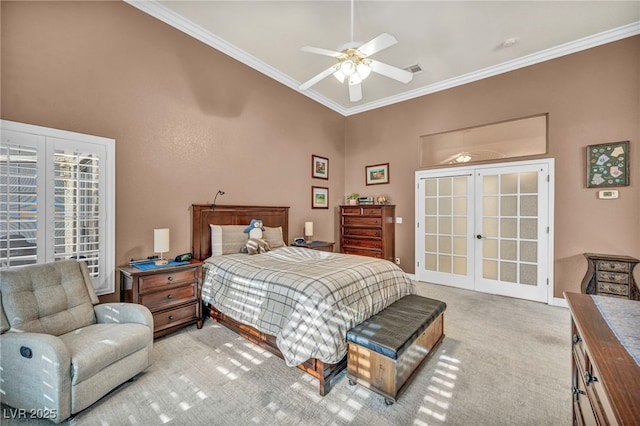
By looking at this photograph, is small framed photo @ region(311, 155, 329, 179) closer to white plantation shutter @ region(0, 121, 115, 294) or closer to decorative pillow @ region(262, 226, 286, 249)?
decorative pillow @ region(262, 226, 286, 249)

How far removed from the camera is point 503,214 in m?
4.22

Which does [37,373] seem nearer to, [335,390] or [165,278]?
[165,278]

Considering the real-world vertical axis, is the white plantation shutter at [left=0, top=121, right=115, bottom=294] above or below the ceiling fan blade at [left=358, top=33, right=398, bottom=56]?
below

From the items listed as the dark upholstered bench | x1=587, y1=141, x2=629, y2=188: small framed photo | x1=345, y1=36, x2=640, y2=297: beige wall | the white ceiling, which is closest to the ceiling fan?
the white ceiling

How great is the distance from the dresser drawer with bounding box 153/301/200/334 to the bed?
186mm

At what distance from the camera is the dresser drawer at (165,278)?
2.58 meters

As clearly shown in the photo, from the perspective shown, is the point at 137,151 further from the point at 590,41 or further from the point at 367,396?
the point at 590,41

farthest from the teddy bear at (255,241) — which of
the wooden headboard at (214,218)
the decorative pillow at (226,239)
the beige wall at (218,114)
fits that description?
the beige wall at (218,114)

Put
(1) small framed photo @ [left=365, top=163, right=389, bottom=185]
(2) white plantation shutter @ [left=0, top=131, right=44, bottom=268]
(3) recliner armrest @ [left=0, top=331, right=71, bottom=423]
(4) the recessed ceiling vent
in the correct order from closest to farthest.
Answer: (3) recliner armrest @ [left=0, top=331, right=71, bottom=423] → (2) white plantation shutter @ [left=0, top=131, right=44, bottom=268] → (4) the recessed ceiling vent → (1) small framed photo @ [left=365, top=163, right=389, bottom=185]

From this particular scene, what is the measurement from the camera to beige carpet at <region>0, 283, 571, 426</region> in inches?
68.7

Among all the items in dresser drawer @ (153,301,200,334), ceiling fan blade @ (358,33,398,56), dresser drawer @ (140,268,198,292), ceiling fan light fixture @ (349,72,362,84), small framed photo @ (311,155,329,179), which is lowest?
dresser drawer @ (153,301,200,334)

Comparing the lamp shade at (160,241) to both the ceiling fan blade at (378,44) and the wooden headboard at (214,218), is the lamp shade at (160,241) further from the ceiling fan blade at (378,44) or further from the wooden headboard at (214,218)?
the ceiling fan blade at (378,44)

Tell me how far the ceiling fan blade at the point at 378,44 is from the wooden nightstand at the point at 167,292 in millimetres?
2827

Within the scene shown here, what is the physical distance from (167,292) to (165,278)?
15 centimetres
